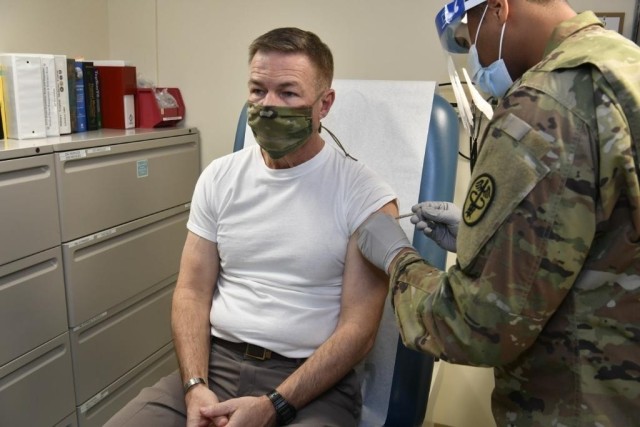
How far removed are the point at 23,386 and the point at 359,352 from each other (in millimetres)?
966

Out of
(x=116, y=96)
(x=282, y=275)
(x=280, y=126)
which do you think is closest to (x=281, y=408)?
(x=282, y=275)

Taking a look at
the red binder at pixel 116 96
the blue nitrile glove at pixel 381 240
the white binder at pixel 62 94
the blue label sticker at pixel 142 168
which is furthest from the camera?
the red binder at pixel 116 96

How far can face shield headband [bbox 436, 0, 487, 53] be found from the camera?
976 mm

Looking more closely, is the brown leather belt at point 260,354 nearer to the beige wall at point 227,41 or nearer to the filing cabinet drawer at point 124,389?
the beige wall at point 227,41

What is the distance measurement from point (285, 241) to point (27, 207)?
733 mm

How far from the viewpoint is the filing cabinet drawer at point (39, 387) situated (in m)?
1.52

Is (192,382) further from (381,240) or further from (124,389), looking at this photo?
(124,389)

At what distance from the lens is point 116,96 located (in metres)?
2.14

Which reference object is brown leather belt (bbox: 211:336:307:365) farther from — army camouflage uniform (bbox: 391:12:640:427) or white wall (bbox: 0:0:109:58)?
white wall (bbox: 0:0:109:58)

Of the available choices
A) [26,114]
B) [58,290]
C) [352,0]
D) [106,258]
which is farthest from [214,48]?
[58,290]

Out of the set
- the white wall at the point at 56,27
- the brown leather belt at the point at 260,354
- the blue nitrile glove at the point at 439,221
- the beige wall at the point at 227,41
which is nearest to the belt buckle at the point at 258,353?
the brown leather belt at the point at 260,354

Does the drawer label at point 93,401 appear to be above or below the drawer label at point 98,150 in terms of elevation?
below

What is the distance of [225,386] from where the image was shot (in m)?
1.35

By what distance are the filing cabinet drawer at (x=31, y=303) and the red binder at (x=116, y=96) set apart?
0.68 metres
